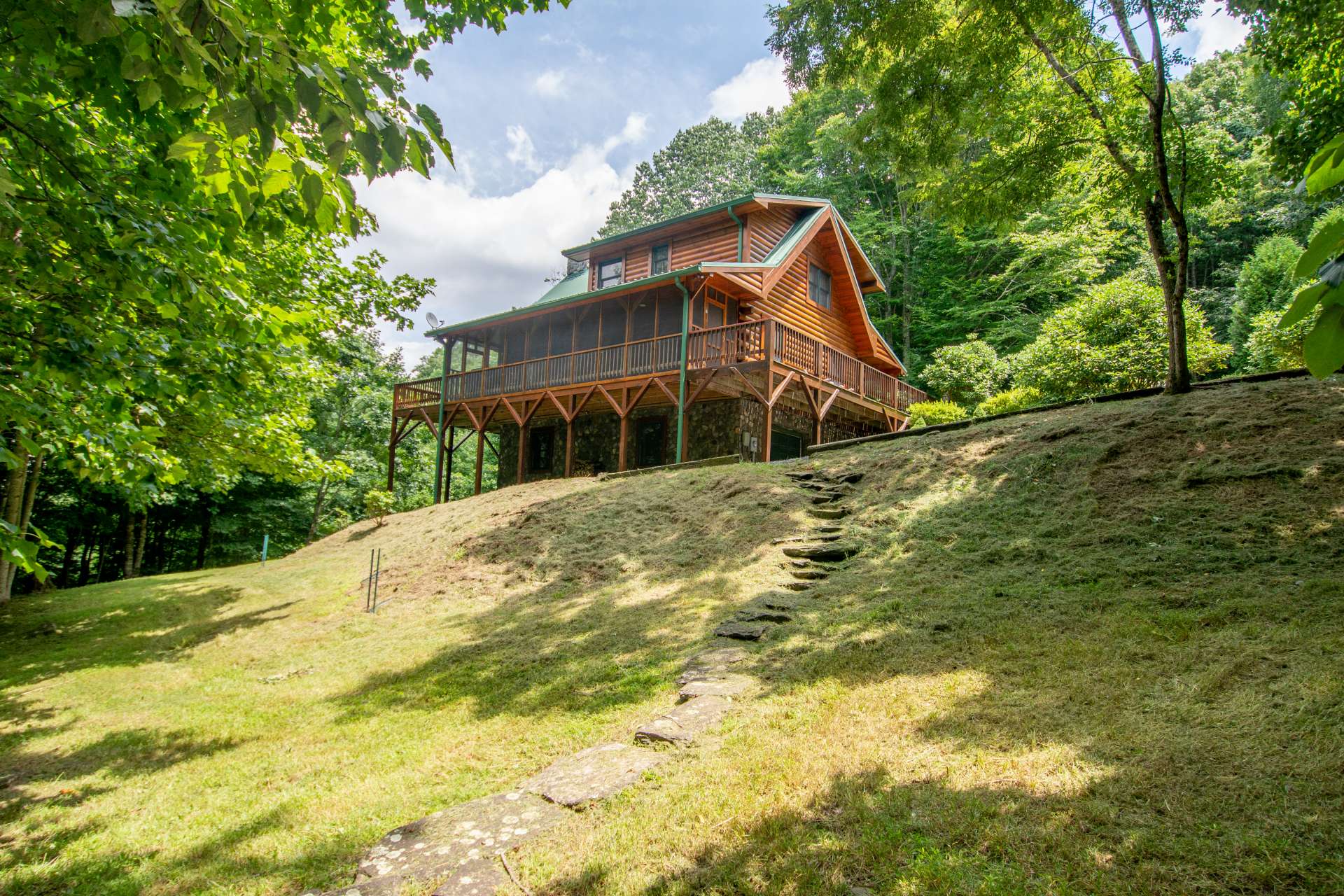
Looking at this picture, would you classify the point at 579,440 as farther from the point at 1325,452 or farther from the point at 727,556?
the point at 1325,452

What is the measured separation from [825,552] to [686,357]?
8.94 meters

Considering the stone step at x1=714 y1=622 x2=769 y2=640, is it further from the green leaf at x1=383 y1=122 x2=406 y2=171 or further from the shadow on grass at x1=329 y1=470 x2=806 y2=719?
the green leaf at x1=383 y1=122 x2=406 y2=171

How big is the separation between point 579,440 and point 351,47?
1381 centimetres

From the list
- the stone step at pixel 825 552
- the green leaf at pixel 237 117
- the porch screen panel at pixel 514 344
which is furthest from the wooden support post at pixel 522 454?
the green leaf at pixel 237 117

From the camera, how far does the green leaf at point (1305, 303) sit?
1.17 m

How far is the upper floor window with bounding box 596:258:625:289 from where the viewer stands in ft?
71.6

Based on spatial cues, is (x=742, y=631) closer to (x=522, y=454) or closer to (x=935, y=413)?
(x=935, y=413)

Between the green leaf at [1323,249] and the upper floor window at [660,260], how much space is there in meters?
20.0

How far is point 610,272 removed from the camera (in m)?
22.1

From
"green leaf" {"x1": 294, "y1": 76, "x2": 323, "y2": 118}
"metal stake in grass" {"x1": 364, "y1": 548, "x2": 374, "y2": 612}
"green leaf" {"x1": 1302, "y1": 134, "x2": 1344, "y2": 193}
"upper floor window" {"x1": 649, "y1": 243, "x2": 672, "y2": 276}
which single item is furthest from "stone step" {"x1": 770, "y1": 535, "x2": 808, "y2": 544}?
"upper floor window" {"x1": 649, "y1": 243, "x2": 672, "y2": 276}

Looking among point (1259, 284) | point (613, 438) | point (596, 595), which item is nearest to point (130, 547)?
point (613, 438)

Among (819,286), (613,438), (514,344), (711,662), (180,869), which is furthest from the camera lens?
(514,344)

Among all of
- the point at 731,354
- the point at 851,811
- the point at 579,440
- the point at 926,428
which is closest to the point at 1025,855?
the point at 851,811

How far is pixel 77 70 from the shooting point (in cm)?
354
